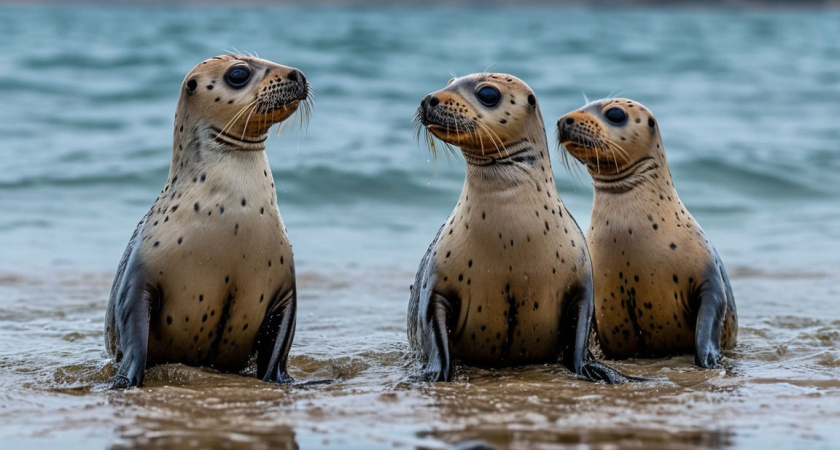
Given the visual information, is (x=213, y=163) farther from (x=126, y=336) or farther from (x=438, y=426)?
(x=438, y=426)

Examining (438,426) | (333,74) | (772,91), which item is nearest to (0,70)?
(333,74)

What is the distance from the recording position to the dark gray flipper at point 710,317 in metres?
6.14

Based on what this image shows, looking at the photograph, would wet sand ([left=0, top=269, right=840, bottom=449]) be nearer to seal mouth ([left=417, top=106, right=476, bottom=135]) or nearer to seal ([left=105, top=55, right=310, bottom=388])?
seal ([left=105, top=55, right=310, bottom=388])

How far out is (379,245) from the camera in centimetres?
1245

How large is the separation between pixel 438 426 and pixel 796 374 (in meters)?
2.20

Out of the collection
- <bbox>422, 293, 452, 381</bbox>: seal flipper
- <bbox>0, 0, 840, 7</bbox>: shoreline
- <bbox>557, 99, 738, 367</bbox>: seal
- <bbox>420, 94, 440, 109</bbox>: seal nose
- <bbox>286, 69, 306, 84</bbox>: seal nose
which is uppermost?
<bbox>0, 0, 840, 7</bbox>: shoreline

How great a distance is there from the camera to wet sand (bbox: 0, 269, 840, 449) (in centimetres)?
435

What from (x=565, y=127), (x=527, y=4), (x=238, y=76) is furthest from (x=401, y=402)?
(x=527, y=4)

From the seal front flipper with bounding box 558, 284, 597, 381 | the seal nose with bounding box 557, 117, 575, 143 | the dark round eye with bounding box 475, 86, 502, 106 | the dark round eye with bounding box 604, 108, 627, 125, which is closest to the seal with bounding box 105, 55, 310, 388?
the dark round eye with bounding box 475, 86, 502, 106

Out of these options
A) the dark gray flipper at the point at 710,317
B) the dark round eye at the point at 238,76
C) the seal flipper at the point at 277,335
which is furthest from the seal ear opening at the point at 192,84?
the dark gray flipper at the point at 710,317

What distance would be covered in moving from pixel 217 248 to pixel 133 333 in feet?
1.77

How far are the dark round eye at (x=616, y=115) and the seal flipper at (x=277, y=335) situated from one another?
6.80 ft

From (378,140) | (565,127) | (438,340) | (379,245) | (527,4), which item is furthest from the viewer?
(527,4)

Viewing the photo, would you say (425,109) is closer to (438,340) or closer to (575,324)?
(438,340)
